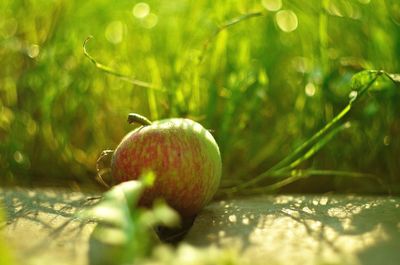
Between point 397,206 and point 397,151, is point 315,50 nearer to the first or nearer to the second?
point 397,151

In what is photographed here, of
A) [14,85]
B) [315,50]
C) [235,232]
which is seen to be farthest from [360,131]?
[14,85]

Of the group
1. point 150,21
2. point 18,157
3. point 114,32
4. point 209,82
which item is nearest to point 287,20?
point 209,82

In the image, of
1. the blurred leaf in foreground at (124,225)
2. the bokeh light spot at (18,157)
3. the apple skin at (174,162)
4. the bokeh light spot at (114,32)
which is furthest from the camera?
the bokeh light spot at (114,32)

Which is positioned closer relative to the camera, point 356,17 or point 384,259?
point 384,259

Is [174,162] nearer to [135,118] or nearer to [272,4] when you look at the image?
[135,118]

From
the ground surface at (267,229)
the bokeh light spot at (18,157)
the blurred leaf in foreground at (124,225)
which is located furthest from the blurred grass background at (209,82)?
the blurred leaf in foreground at (124,225)

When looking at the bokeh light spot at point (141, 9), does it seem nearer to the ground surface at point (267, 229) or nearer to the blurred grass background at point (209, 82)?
the blurred grass background at point (209, 82)
